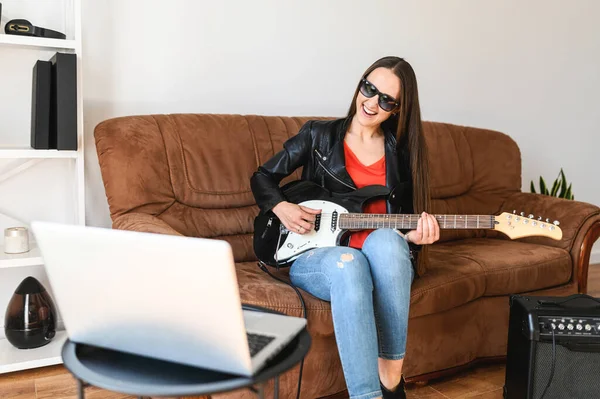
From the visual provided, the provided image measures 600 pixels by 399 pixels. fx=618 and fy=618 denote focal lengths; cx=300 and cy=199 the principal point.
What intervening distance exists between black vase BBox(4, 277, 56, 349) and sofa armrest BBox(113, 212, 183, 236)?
429 millimetres

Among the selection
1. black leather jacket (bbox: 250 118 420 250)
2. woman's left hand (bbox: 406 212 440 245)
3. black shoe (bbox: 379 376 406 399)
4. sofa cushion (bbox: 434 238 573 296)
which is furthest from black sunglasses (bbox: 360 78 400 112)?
black shoe (bbox: 379 376 406 399)

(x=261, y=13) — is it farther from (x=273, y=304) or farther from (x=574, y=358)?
(x=574, y=358)

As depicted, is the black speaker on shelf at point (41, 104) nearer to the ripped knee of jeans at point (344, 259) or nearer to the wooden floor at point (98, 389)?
the wooden floor at point (98, 389)

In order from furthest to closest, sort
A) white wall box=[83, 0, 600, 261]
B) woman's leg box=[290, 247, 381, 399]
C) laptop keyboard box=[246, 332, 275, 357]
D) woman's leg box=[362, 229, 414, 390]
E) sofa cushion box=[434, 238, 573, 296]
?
1. white wall box=[83, 0, 600, 261]
2. sofa cushion box=[434, 238, 573, 296]
3. woman's leg box=[362, 229, 414, 390]
4. woman's leg box=[290, 247, 381, 399]
5. laptop keyboard box=[246, 332, 275, 357]

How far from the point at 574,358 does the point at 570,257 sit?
0.73m

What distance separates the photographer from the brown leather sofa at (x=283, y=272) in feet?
6.16

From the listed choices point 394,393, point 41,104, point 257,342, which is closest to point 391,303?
point 394,393

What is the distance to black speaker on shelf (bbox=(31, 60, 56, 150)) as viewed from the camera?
2051 mm

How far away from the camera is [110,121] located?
2146 mm

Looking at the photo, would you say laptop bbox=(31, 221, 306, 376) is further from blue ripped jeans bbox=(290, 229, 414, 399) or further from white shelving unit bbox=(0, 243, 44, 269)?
white shelving unit bbox=(0, 243, 44, 269)

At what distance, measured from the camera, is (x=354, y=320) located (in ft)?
5.07

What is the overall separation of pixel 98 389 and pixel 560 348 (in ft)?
4.70

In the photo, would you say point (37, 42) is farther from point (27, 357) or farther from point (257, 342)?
point (257, 342)

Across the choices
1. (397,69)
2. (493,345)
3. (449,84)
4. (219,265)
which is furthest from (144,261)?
(449,84)
